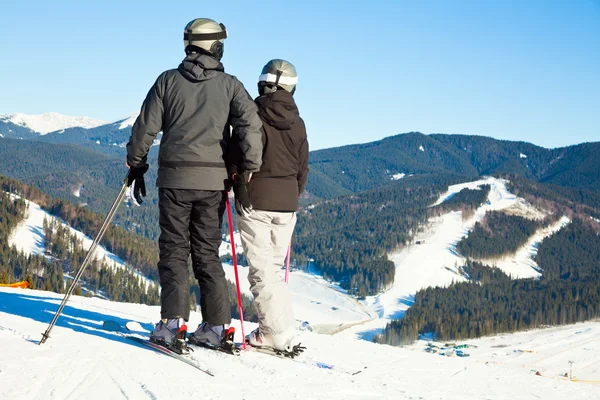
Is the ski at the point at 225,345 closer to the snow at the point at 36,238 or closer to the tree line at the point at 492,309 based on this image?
the tree line at the point at 492,309

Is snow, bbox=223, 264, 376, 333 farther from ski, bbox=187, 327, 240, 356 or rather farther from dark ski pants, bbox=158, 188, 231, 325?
dark ski pants, bbox=158, 188, 231, 325

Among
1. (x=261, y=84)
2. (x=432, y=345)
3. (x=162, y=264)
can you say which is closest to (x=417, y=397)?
(x=162, y=264)

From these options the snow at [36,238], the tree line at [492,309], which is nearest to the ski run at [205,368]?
the tree line at [492,309]

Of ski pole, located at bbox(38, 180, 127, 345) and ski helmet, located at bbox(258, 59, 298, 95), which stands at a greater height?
ski helmet, located at bbox(258, 59, 298, 95)

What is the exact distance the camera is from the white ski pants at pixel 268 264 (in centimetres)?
727

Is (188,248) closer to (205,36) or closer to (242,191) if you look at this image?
(242,191)

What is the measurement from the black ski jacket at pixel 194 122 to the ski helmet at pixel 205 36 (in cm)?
13

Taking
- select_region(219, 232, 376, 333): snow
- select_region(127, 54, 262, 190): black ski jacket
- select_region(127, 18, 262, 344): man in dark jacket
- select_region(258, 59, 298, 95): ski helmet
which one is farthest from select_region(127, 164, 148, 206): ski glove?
select_region(219, 232, 376, 333): snow

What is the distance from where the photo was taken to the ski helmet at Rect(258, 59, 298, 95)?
732cm

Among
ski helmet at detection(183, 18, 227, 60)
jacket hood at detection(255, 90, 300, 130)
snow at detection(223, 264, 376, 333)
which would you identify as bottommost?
snow at detection(223, 264, 376, 333)

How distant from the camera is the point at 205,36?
271 inches

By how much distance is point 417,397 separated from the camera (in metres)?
6.18

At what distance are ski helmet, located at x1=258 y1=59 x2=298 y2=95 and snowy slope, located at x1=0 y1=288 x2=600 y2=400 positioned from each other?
123 inches

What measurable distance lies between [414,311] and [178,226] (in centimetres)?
14036
